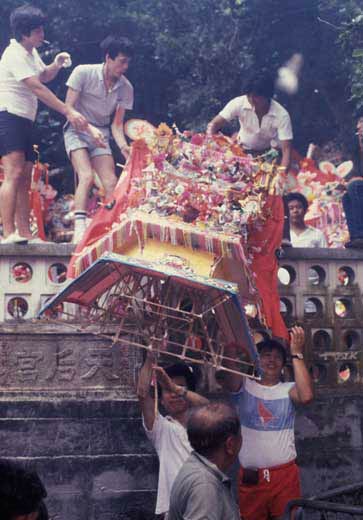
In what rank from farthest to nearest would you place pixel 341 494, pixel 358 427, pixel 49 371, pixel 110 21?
pixel 110 21
pixel 358 427
pixel 49 371
pixel 341 494

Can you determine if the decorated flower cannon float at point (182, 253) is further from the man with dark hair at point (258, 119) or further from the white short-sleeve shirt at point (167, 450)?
the man with dark hair at point (258, 119)

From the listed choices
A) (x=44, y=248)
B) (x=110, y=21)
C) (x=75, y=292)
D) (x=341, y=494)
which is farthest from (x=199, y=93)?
(x=341, y=494)

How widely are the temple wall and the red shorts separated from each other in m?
0.90

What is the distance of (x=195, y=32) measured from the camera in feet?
42.5

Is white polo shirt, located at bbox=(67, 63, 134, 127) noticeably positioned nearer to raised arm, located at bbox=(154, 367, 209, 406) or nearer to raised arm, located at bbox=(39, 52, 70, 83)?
raised arm, located at bbox=(39, 52, 70, 83)

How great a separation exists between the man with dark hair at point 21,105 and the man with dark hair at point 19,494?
4.87 m

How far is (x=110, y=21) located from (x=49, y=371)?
7.74 m

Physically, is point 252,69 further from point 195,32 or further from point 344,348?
point 344,348

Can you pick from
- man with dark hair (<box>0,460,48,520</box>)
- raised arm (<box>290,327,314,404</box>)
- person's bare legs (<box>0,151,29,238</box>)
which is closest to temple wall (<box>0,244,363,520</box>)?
person's bare legs (<box>0,151,29,238</box>)

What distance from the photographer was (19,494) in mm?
2602

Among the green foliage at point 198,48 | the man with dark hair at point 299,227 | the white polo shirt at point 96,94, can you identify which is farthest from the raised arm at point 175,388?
the green foliage at point 198,48

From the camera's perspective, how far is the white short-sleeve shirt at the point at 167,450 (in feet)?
16.0

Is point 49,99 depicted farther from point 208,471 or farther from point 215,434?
point 208,471

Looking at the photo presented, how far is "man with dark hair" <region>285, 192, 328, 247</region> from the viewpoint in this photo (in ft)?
28.3
